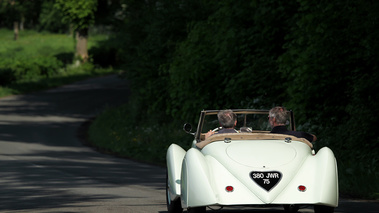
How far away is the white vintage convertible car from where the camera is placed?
27.5 ft

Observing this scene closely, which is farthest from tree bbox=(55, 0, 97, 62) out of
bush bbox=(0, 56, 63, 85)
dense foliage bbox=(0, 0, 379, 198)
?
dense foliage bbox=(0, 0, 379, 198)

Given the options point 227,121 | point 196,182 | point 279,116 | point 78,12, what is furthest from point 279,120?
point 78,12

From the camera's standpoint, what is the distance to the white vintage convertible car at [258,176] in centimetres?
839

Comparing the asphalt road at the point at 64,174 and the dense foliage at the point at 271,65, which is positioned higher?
the dense foliage at the point at 271,65

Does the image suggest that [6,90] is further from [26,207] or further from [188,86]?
[26,207]

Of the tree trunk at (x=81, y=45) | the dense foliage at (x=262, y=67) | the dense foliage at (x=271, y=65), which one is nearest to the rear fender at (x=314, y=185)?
the dense foliage at (x=271, y=65)

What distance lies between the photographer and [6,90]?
48.8 metres

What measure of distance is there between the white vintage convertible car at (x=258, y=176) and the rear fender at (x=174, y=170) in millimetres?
485

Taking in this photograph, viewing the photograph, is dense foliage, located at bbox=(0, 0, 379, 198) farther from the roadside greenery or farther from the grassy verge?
the roadside greenery

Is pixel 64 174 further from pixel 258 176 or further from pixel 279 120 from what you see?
pixel 258 176

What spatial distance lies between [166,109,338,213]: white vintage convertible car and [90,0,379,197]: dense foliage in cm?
401

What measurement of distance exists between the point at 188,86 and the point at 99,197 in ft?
36.4

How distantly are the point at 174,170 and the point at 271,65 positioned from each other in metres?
11.1

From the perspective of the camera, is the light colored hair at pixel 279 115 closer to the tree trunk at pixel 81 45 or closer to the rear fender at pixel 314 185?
the rear fender at pixel 314 185
